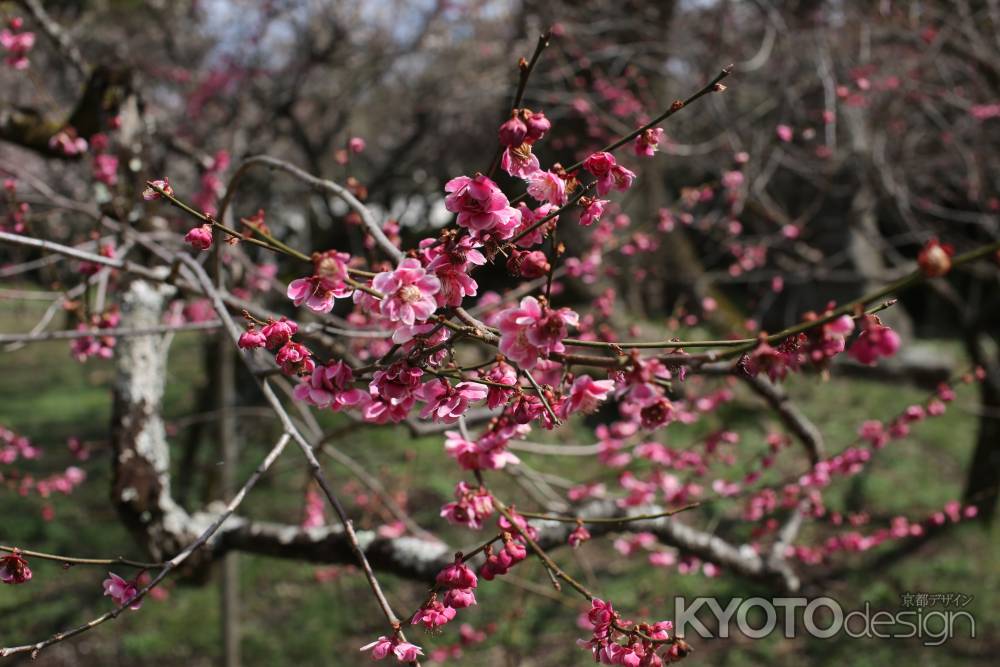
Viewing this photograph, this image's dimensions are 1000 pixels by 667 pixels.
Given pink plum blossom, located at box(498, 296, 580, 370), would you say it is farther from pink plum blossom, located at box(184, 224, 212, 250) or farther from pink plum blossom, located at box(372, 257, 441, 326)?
pink plum blossom, located at box(184, 224, 212, 250)

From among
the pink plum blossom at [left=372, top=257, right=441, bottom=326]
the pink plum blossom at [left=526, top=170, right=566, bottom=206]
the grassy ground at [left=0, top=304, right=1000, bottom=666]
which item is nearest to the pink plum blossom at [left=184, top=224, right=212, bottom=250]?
the pink plum blossom at [left=372, top=257, right=441, bottom=326]

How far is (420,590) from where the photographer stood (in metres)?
4.78

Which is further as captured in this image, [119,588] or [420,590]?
[420,590]

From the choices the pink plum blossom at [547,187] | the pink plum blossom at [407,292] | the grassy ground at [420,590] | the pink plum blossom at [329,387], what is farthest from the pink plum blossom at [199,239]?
the grassy ground at [420,590]

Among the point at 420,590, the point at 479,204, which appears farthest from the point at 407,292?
the point at 420,590

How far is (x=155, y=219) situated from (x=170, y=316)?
0.61 metres

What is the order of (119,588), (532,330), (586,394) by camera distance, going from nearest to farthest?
(532,330) → (586,394) → (119,588)

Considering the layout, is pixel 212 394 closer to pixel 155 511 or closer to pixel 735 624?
pixel 155 511

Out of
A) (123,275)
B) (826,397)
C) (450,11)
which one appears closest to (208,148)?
(450,11)

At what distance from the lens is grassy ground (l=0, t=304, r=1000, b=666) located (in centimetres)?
404

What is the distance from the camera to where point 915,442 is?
21.5ft

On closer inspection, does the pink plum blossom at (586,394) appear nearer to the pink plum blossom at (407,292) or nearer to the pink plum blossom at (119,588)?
the pink plum blossom at (407,292)

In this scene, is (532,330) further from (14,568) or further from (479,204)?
(14,568)

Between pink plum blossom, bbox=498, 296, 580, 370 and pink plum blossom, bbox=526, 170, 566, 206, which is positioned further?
pink plum blossom, bbox=526, 170, 566, 206
